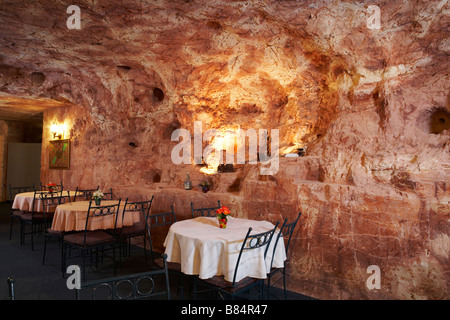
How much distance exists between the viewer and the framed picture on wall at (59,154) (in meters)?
8.34

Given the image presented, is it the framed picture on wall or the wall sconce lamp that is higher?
the wall sconce lamp

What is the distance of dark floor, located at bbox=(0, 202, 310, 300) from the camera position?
3506 millimetres

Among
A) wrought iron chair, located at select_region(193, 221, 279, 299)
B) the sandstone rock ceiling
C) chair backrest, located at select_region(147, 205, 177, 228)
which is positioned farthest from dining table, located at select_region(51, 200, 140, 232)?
the sandstone rock ceiling

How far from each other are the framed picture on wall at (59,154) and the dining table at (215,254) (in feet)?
22.2

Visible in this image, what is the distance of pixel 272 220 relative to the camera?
4141mm

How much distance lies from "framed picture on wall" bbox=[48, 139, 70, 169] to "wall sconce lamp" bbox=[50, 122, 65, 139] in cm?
17

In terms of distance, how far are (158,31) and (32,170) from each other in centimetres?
1009

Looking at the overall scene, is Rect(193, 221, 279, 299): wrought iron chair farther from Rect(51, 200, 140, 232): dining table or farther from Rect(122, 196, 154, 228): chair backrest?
Rect(51, 200, 140, 232): dining table

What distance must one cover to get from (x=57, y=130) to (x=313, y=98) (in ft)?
25.8

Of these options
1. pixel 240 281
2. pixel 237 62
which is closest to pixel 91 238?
pixel 240 281

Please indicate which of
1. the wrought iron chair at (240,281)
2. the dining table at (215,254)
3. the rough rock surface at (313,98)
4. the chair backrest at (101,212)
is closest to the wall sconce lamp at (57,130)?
the rough rock surface at (313,98)

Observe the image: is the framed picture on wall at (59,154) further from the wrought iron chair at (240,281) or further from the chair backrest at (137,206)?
the wrought iron chair at (240,281)

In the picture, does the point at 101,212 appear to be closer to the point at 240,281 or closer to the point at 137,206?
the point at 137,206

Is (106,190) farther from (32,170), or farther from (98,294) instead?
(32,170)
